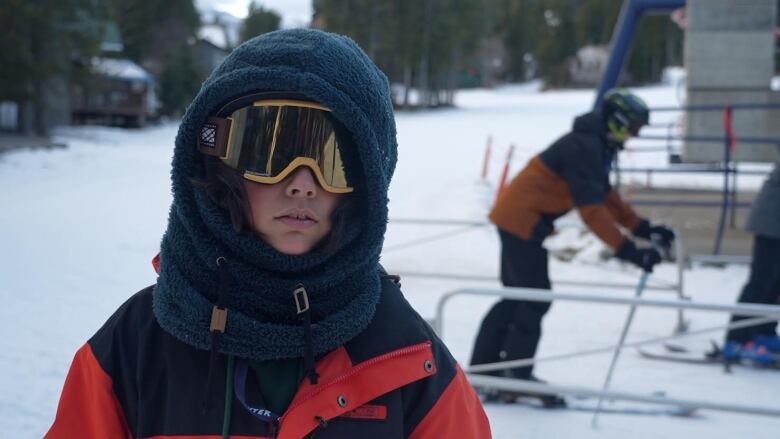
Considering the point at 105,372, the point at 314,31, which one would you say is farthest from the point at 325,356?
the point at 314,31

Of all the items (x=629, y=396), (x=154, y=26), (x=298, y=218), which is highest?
(x=154, y=26)

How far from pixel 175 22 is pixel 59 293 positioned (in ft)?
133

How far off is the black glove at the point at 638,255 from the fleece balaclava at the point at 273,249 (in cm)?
391

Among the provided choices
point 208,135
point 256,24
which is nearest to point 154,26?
point 256,24

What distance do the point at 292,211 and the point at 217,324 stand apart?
0.23 meters

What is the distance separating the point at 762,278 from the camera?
6.12 m

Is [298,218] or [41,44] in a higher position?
[41,44]

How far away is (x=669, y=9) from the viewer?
41.7 feet

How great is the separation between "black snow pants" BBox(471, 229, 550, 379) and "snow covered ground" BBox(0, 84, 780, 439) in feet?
1.10

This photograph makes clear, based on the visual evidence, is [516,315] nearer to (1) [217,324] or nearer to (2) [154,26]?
(1) [217,324]

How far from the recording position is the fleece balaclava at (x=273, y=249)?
61.9 inches

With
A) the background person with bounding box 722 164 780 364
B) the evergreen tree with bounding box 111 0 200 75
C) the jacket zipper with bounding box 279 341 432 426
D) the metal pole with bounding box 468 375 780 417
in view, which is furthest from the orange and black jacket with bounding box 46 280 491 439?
the evergreen tree with bounding box 111 0 200 75

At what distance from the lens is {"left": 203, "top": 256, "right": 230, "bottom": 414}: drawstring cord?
5.13 ft

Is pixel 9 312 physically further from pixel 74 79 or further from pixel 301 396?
pixel 74 79
